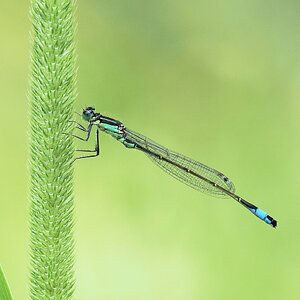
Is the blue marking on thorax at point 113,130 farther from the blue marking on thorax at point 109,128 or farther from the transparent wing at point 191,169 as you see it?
the transparent wing at point 191,169

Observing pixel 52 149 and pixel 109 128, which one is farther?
pixel 109 128

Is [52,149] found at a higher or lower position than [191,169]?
lower

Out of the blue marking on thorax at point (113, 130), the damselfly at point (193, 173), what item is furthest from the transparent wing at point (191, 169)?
the blue marking on thorax at point (113, 130)

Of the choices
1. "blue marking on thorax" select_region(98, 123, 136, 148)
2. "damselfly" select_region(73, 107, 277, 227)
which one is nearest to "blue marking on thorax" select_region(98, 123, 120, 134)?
"blue marking on thorax" select_region(98, 123, 136, 148)

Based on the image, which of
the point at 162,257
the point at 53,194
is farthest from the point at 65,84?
the point at 162,257
